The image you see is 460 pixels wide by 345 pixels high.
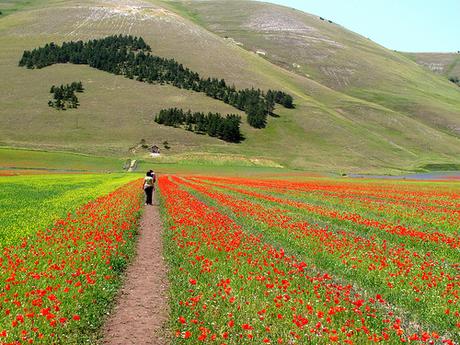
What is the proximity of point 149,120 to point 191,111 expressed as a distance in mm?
18635

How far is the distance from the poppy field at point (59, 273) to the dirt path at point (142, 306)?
0.36m

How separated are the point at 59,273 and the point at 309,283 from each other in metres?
6.97

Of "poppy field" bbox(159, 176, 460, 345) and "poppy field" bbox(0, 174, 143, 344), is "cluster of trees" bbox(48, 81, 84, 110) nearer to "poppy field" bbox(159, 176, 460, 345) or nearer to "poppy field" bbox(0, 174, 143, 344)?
"poppy field" bbox(0, 174, 143, 344)

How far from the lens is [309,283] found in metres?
12.7

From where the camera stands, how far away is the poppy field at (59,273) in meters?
8.48

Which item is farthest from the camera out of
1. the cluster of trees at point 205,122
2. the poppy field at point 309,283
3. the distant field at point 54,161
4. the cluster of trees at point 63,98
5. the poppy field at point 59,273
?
the cluster of trees at point 63,98

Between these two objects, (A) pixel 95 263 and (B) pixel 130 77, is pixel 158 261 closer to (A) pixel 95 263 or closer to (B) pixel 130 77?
(A) pixel 95 263

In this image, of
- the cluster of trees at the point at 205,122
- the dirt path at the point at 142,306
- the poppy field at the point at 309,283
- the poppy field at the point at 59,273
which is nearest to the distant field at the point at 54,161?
the cluster of trees at the point at 205,122

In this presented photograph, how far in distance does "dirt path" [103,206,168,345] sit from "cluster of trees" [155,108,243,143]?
137463 millimetres

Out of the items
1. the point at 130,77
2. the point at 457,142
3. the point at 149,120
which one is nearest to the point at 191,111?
the point at 149,120

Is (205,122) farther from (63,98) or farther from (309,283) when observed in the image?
(309,283)

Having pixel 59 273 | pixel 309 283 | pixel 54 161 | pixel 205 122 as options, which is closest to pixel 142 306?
pixel 59 273

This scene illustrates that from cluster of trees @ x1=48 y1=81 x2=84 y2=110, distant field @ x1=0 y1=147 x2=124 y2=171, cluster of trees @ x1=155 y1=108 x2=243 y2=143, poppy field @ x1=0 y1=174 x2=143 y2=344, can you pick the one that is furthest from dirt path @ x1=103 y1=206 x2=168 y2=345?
cluster of trees @ x1=48 y1=81 x2=84 y2=110

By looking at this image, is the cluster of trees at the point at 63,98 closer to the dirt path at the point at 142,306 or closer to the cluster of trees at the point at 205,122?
the cluster of trees at the point at 205,122
